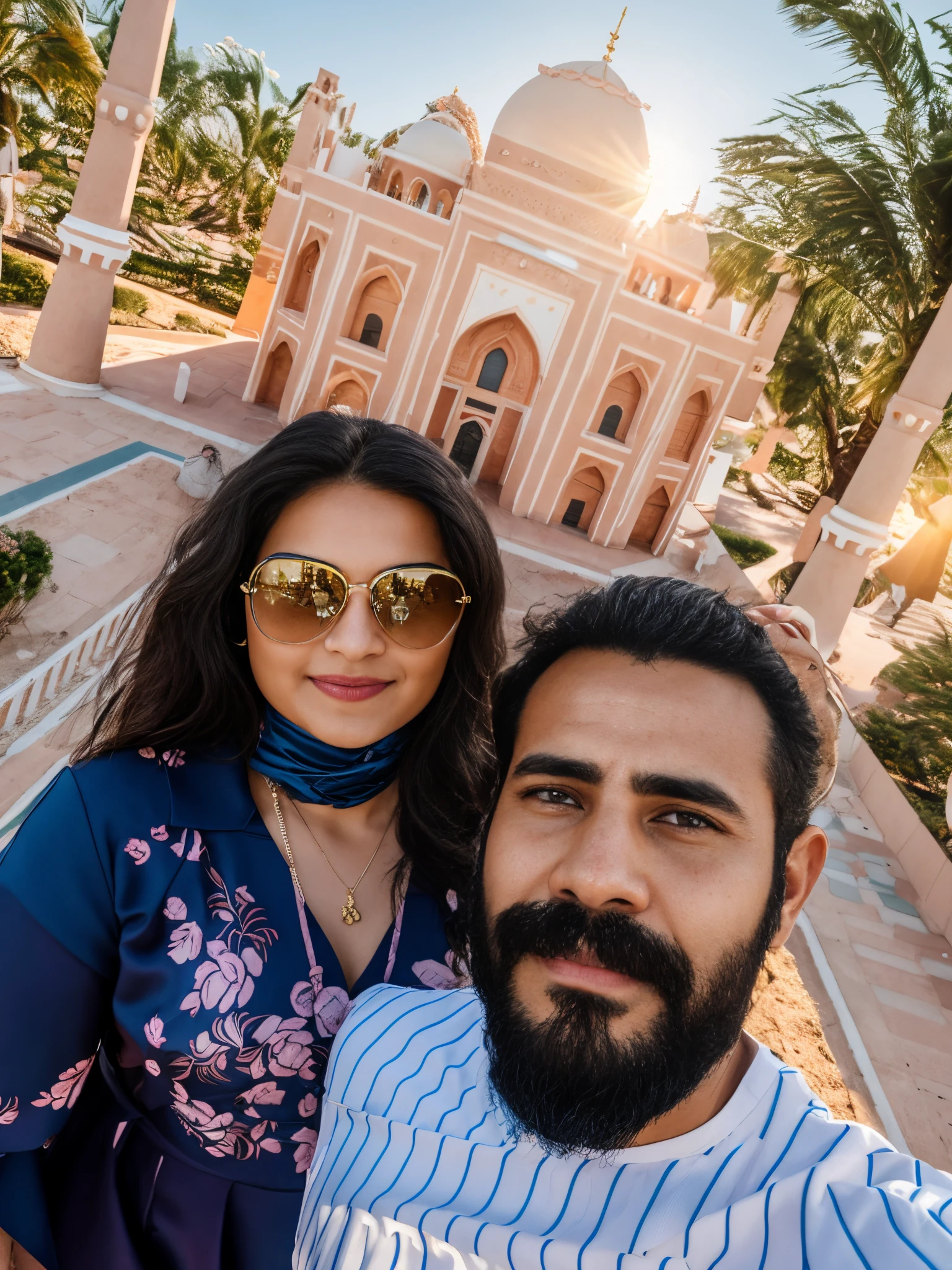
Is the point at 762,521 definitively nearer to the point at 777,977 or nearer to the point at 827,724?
the point at 777,977

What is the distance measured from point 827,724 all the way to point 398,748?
54.4 inches

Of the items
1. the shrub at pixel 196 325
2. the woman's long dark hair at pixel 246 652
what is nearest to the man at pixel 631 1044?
the woman's long dark hair at pixel 246 652

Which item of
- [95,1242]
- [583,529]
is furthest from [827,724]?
[583,529]

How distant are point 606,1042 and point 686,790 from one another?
0.43m

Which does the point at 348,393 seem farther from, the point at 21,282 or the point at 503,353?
the point at 21,282

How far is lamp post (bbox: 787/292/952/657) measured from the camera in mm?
11555

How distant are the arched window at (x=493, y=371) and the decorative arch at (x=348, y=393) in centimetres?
262

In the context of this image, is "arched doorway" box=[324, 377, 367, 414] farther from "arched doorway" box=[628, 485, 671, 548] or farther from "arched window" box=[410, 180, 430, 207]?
"arched doorway" box=[628, 485, 671, 548]

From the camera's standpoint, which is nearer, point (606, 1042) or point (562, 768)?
point (606, 1042)

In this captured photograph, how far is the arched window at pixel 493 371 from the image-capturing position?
58.6 ft

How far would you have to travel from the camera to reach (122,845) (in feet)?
5.18

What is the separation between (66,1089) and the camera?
161 cm

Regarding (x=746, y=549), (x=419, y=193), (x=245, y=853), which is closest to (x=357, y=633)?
(x=245, y=853)

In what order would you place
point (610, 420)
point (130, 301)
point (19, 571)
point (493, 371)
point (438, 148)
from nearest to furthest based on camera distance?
point (19, 571) < point (493, 371) < point (610, 420) < point (438, 148) < point (130, 301)
